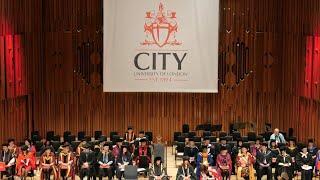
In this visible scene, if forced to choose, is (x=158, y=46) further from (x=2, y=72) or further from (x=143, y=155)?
(x=2, y=72)

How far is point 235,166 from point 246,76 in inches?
210

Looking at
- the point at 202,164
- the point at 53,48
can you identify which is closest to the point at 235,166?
the point at 202,164

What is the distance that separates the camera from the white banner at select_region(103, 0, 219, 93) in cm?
2300

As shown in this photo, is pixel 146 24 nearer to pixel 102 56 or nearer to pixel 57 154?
pixel 102 56

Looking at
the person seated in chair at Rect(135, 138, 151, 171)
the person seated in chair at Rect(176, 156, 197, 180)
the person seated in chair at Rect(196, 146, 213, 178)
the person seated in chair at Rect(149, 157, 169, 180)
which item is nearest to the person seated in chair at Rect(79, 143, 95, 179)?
the person seated in chair at Rect(135, 138, 151, 171)

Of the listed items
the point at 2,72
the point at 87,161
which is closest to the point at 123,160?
the point at 87,161

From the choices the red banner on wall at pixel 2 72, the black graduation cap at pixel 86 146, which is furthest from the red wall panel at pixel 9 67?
the black graduation cap at pixel 86 146

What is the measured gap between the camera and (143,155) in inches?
779

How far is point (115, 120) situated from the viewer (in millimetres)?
24594

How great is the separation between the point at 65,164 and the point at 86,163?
595 mm

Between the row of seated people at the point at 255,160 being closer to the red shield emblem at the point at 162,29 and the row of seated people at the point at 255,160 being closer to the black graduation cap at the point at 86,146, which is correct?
the black graduation cap at the point at 86,146

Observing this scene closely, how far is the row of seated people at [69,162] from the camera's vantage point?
60.5 ft

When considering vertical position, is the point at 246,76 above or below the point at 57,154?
above

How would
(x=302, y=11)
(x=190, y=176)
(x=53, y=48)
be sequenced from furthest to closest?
(x=53, y=48) → (x=302, y=11) → (x=190, y=176)
